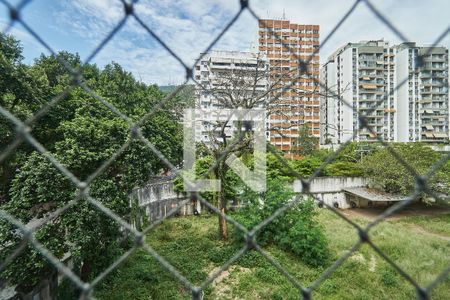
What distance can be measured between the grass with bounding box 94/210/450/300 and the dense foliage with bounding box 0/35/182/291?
0.90m

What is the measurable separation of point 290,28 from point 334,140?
7347 mm

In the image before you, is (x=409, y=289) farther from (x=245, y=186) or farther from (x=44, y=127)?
(x=44, y=127)

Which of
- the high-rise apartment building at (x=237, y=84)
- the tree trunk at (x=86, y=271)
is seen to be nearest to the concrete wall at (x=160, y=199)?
the high-rise apartment building at (x=237, y=84)

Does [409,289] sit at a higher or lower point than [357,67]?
lower

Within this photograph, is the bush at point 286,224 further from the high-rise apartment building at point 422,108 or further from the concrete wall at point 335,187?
the high-rise apartment building at point 422,108

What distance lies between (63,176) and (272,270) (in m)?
3.11

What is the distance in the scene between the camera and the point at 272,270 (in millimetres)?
4305

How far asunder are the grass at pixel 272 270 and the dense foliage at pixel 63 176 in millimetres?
901

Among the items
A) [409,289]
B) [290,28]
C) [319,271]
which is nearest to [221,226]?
[319,271]

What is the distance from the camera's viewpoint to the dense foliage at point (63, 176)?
282 centimetres

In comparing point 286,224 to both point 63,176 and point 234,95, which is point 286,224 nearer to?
point 234,95

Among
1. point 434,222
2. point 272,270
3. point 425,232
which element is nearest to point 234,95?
point 272,270

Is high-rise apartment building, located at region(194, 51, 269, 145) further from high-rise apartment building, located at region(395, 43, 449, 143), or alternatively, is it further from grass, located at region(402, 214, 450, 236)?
high-rise apartment building, located at region(395, 43, 449, 143)

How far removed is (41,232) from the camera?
278 centimetres
